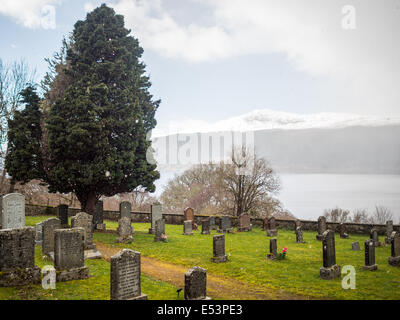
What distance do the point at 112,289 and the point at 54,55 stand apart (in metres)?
18.7

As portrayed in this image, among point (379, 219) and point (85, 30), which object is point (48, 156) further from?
point (379, 219)

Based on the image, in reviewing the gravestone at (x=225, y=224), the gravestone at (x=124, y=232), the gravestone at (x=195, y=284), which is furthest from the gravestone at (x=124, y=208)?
the gravestone at (x=195, y=284)

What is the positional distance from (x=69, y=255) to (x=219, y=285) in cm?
448

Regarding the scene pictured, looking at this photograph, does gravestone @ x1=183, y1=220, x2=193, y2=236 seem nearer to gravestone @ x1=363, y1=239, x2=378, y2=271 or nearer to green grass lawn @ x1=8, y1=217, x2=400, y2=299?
green grass lawn @ x1=8, y1=217, x2=400, y2=299

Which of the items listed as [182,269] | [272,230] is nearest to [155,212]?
[272,230]

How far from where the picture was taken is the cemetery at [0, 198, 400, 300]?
7.22 meters

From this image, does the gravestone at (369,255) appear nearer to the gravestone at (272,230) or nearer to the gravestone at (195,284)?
the gravestone at (195,284)

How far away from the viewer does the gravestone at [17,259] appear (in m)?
7.67

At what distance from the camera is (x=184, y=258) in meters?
12.2

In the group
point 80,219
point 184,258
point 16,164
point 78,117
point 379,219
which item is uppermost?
point 78,117

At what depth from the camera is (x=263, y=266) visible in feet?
36.1

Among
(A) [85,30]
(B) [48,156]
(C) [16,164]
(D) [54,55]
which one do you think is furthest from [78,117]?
(D) [54,55]

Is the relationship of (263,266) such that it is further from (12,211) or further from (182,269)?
(12,211)

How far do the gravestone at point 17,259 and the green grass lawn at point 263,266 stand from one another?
36.5 inches
